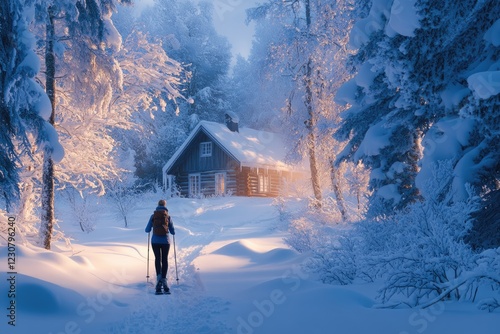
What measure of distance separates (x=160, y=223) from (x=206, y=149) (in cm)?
2443

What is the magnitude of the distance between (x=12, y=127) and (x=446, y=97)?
6633 mm

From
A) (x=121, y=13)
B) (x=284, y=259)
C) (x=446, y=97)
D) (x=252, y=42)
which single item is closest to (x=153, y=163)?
(x=121, y=13)

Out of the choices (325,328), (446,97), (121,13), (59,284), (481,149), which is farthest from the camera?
(121,13)

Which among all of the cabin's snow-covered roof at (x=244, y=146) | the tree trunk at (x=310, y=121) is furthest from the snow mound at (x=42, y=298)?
the cabin's snow-covered roof at (x=244, y=146)

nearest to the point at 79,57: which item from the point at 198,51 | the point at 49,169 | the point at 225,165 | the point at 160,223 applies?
the point at 49,169

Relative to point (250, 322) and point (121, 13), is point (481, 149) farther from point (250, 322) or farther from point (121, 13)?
point (121, 13)

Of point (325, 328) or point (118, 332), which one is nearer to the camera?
point (325, 328)

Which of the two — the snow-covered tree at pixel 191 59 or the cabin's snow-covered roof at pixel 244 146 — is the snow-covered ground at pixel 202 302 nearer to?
the cabin's snow-covered roof at pixel 244 146

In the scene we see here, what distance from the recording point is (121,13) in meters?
43.9

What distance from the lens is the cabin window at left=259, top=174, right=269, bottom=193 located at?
1302 inches

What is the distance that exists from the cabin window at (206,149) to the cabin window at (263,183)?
4648mm

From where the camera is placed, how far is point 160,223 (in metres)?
8.74

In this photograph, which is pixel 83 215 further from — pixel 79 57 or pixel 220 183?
pixel 220 183

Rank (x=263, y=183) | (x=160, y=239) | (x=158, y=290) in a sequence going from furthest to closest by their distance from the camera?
(x=263, y=183)
(x=160, y=239)
(x=158, y=290)
